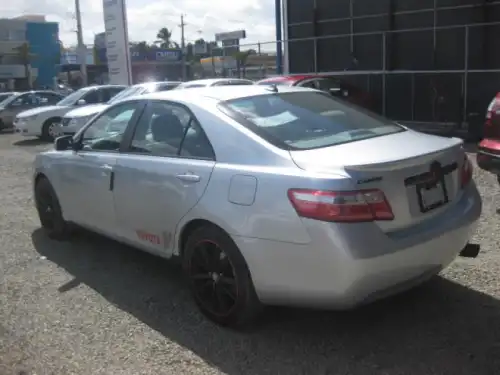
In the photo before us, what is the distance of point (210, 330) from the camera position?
387 cm

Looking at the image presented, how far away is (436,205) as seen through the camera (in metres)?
3.58

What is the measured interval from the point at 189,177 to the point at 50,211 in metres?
2.71

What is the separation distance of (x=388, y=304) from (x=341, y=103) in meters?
1.61

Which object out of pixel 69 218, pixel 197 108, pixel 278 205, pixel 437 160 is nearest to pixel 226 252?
pixel 278 205

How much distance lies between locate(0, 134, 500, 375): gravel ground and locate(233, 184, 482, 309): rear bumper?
35cm

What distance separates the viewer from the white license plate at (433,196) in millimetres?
3510

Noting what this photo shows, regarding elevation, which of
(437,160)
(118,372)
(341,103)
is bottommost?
(118,372)

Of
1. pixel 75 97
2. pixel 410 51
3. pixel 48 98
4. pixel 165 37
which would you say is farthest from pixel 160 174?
pixel 165 37

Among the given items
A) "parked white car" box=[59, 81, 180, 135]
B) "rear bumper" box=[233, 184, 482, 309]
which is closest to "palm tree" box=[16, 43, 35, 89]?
"parked white car" box=[59, 81, 180, 135]

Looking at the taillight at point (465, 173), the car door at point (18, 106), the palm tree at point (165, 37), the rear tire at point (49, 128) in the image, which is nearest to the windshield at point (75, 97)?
the rear tire at point (49, 128)

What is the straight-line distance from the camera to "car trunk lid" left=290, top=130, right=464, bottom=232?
329cm

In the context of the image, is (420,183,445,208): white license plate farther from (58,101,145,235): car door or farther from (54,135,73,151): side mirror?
(54,135,73,151): side mirror

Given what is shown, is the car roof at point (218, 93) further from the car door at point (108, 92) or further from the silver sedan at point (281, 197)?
the car door at point (108, 92)

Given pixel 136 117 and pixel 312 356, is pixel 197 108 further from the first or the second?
pixel 312 356
